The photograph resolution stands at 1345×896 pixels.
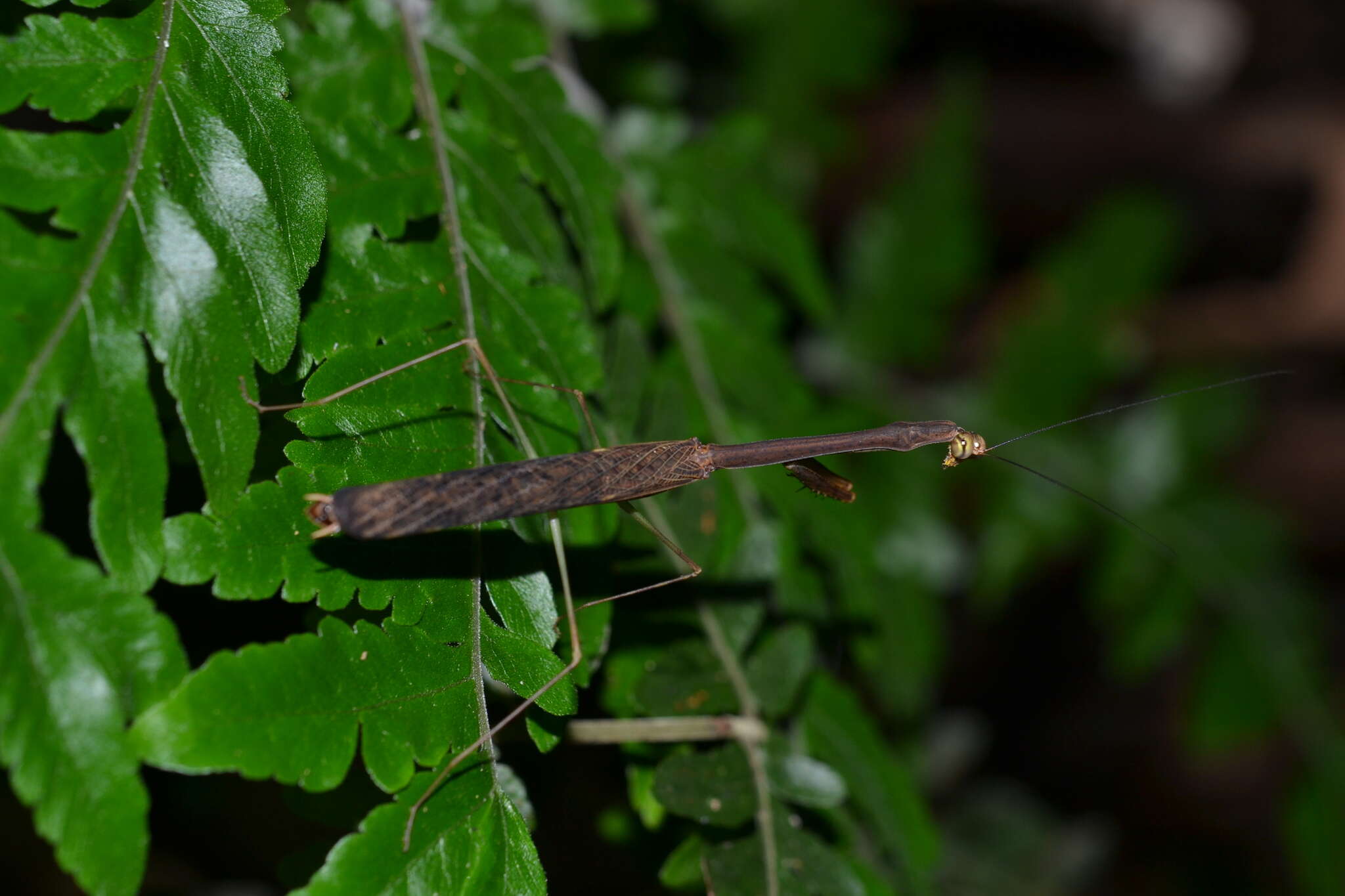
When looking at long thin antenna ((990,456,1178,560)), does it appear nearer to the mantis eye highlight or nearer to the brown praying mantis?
the mantis eye highlight

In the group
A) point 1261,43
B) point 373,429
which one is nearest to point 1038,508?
point 373,429

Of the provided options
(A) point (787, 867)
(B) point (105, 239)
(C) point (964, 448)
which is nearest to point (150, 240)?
(B) point (105, 239)

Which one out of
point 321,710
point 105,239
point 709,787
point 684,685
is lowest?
point 709,787

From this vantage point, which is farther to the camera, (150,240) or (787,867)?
(787,867)

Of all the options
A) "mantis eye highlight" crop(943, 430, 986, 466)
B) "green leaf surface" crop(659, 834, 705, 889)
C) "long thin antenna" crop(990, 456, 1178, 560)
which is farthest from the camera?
"mantis eye highlight" crop(943, 430, 986, 466)

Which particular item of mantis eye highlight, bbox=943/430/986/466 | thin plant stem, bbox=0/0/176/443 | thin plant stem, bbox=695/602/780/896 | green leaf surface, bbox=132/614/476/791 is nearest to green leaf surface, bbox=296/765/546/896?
green leaf surface, bbox=132/614/476/791

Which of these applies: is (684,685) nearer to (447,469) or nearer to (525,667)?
(525,667)

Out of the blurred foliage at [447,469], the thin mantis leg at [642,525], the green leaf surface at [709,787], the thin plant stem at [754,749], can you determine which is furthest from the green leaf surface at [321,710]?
the thin plant stem at [754,749]
